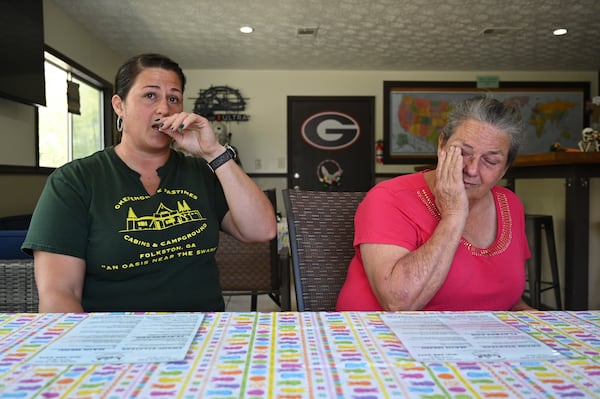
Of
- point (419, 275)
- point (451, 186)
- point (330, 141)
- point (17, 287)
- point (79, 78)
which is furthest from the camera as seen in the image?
point (330, 141)

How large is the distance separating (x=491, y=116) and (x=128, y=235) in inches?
40.5

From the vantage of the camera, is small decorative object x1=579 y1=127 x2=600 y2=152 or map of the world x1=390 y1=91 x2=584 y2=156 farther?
map of the world x1=390 y1=91 x2=584 y2=156

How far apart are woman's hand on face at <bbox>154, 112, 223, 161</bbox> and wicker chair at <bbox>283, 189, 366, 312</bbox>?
0.26 m

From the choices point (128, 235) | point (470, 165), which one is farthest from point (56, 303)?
point (470, 165)

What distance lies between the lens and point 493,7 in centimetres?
404

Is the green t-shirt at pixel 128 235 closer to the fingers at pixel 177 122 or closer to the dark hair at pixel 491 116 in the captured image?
the fingers at pixel 177 122

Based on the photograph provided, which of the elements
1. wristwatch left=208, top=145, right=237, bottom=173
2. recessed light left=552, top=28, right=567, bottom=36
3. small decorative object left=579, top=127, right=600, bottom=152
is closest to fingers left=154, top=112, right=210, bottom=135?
wristwatch left=208, top=145, right=237, bottom=173

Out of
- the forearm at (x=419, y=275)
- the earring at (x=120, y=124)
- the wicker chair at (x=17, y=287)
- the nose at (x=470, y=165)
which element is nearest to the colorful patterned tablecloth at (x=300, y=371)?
the forearm at (x=419, y=275)

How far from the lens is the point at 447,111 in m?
6.20

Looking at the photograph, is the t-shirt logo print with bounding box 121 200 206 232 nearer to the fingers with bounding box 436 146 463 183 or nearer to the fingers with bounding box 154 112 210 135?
the fingers with bounding box 154 112 210 135

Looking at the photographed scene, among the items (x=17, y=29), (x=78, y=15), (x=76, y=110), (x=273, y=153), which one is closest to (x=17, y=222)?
(x=17, y=29)

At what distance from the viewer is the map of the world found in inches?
244

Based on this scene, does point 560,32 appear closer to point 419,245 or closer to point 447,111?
point 447,111

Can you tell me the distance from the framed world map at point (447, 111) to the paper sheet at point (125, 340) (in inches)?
223
